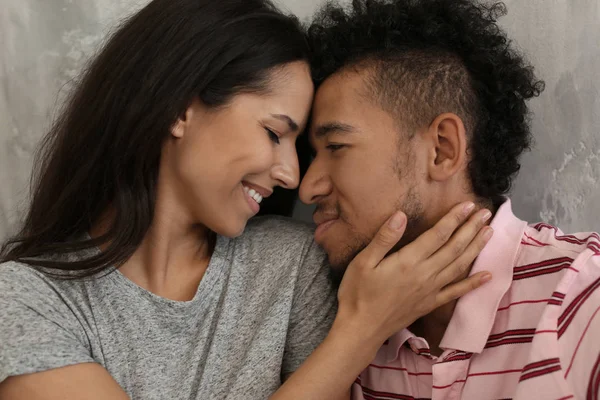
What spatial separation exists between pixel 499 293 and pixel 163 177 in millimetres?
686

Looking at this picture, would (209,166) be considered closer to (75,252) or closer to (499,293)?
(75,252)

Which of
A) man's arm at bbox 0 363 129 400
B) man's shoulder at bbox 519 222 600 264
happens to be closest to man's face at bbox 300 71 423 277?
man's shoulder at bbox 519 222 600 264

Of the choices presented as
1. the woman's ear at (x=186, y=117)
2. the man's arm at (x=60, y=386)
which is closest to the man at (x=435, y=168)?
the woman's ear at (x=186, y=117)

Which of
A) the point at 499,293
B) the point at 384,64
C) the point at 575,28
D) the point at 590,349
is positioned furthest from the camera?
the point at 575,28

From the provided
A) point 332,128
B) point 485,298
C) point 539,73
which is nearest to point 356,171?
point 332,128

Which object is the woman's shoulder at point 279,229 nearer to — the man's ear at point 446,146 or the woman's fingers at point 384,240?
the woman's fingers at point 384,240

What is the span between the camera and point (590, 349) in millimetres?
1036

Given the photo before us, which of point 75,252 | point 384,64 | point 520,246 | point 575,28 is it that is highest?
point 575,28

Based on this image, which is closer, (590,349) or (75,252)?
(590,349)

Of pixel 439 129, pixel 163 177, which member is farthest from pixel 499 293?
pixel 163 177

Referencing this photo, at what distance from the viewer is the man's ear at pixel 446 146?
1236mm

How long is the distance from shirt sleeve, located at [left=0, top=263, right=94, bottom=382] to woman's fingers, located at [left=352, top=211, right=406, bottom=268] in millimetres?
528

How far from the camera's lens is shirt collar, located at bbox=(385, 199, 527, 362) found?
3.87 ft

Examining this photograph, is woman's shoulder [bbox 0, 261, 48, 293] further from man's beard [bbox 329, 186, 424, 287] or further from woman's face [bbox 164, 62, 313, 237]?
man's beard [bbox 329, 186, 424, 287]
